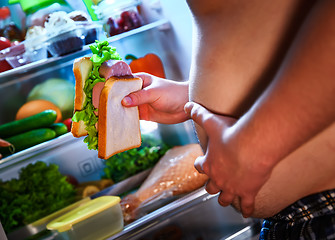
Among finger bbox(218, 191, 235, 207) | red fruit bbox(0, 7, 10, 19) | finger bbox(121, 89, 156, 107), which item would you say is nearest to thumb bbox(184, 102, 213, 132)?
finger bbox(218, 191, 235, 207)

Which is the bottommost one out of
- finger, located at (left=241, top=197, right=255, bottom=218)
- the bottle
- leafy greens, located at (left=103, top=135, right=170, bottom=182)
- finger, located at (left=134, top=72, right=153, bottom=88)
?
leafy greens, located at (left=103, top=135, right=170, bottom=182)

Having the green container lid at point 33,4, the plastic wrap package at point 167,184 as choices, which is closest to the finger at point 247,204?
the plastic wrap package at point 167,184

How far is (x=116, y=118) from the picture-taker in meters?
1.04

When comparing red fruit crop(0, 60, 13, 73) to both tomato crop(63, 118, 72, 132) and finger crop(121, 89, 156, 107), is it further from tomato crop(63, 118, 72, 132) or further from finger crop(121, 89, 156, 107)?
finger crop(121, 89, 156, 107)

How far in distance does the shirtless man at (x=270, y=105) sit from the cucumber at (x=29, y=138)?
1.35 metres

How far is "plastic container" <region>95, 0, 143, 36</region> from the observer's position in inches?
89.1

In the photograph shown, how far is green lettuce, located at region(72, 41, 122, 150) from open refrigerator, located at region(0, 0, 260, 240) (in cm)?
83

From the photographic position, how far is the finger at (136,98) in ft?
3.43

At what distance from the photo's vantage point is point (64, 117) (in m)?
2.31

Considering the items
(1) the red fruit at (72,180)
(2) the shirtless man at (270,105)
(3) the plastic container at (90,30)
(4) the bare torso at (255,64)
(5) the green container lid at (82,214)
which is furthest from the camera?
(1) the red fruit at (72,180)

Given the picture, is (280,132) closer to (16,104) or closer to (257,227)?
(257,227)

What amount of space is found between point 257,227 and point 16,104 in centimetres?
145

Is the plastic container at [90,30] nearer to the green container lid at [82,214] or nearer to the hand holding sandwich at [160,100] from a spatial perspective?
the green container lid at [82,214]

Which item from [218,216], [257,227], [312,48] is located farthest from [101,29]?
[312,48]
